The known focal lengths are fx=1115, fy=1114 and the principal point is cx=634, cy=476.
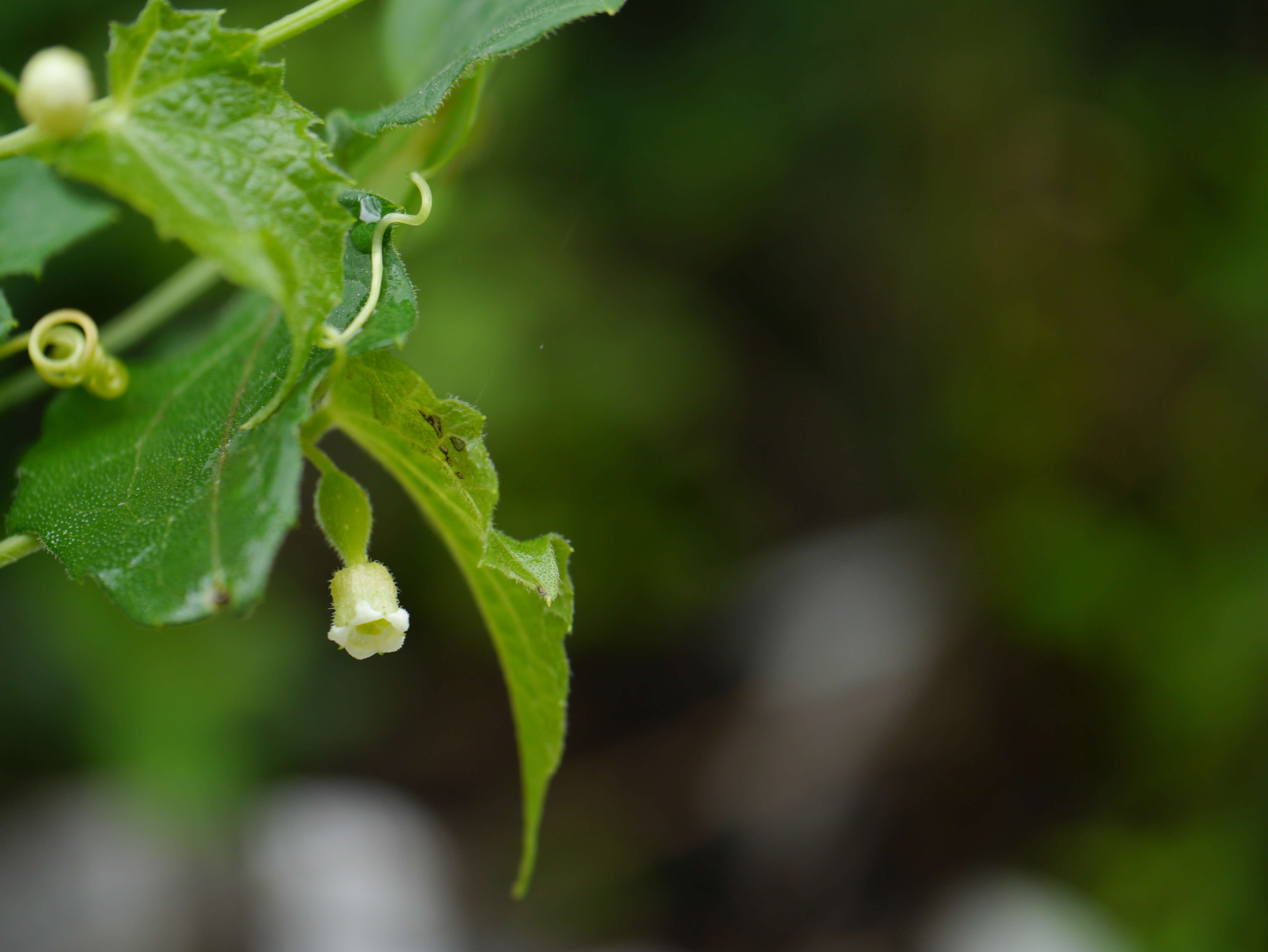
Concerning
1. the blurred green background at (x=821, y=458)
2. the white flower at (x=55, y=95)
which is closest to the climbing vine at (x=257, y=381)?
the white flower at (x=55, y=95)

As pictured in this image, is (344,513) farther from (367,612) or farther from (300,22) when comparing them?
(300,22)

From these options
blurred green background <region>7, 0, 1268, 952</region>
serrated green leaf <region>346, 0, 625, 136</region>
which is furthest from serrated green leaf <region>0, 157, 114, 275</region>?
blurred green background <region>7, 0, 1268, 952</region>

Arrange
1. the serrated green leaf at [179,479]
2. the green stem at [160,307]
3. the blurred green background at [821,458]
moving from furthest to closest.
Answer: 1. the blurred green background at [821,458]
2. the green stem at [160,307]
3. the serrated green leaf at [179,479]

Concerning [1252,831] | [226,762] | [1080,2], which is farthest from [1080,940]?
[1080,2]

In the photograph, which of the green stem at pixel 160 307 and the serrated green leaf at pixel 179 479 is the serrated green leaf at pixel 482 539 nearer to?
the serrated green leaf at pixel 179 479

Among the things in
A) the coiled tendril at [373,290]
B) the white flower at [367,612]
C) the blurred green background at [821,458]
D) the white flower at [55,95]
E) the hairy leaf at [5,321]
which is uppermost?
the white flower at [55,95]

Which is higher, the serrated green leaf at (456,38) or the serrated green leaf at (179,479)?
the serrated green leaf at (456,38)
